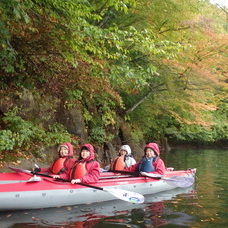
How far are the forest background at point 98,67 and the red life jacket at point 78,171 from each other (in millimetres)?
2540

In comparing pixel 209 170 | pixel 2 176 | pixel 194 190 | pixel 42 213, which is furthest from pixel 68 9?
pixel 209 170

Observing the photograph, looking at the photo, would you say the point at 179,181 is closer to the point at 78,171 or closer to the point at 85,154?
the point at 85,154

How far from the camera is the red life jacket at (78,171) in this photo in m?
7.32

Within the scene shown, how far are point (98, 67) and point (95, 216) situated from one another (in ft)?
18.0

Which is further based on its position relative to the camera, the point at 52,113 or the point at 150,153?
the point at 52,113

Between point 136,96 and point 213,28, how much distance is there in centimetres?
506

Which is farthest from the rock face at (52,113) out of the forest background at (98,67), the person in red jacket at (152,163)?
the person in red jacket at (152,163)

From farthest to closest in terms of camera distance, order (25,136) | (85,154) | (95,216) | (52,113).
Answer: (52,113)
(25,136)
(85,154)
(95,216)

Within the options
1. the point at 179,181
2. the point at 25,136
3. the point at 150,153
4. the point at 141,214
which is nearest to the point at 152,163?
the point at 150,153

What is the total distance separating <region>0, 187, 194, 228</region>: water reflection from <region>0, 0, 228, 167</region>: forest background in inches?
125

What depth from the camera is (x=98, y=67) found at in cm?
1058

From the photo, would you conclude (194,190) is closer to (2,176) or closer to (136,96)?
(2,176)

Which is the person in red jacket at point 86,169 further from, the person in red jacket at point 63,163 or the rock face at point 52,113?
the rock face at point 52,113

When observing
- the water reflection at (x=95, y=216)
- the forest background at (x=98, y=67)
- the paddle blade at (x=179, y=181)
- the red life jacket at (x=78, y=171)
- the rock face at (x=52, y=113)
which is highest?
the forest background at (x=98, y=67)
